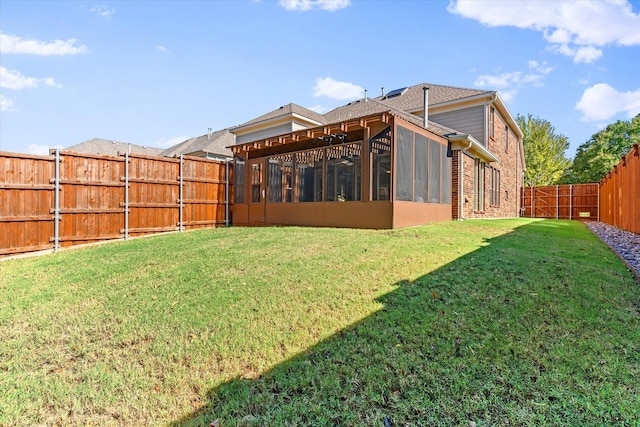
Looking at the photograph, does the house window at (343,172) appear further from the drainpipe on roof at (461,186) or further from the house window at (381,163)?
the drainpipe on roof at (461,186)

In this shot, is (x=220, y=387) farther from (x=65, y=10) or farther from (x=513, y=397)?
(x=65, y=10)

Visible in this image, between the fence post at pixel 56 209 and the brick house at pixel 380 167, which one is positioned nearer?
the fence post at pixel 56 209

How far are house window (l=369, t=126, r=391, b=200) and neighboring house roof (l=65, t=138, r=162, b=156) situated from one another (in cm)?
2245

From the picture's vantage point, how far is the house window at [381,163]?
8086 millimetres

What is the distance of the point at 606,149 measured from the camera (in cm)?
2905

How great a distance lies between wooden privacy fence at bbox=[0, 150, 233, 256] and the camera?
735cm

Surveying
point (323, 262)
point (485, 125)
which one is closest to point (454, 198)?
point (485, 125)

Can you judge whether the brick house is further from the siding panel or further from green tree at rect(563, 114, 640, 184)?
green tree at rect(563, 114, 640, 184)

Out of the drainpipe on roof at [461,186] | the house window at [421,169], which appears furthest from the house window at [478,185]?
the house window at [421,169]

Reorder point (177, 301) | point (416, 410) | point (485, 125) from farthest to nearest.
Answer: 1. point (485, 125)
2. point (177, 301)
3. point (416, 410)

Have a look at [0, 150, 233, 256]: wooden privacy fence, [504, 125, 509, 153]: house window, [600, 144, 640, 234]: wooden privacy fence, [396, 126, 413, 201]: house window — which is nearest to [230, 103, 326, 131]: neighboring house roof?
[0, 150, 233, 256]: wooden privacy fence

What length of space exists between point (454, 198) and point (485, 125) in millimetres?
4505

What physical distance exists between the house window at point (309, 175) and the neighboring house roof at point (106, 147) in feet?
65.1

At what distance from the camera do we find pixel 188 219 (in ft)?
34.3
